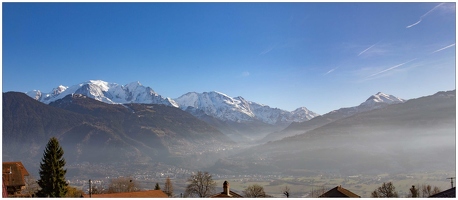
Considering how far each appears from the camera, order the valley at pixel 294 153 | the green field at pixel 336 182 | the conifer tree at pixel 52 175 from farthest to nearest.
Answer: the valley at pixel 294 153 → the green field at pixel 336 182 → the conifer tree at pixel 52 175

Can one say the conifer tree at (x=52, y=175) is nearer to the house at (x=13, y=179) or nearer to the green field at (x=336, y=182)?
the house at (x=13, y=179)

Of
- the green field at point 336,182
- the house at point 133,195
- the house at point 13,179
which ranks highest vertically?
the house at point 13,179

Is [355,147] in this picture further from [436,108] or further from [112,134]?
[112,134]

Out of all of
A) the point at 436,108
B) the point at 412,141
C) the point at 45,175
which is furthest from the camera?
the point at 436,108

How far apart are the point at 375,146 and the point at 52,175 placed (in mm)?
136656

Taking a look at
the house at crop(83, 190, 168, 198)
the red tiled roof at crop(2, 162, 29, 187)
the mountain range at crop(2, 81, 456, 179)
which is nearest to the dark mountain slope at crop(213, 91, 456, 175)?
the mountain range at crop(2, 81, 456, 179)

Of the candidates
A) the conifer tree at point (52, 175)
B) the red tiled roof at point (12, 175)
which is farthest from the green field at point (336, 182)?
the conifer tree at point (52, 175)

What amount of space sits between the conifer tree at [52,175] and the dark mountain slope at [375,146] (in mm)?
105936

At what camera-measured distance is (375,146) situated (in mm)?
151750

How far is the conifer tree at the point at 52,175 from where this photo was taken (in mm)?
27969

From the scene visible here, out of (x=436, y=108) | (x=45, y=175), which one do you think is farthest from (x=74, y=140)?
(x=45, y=175)

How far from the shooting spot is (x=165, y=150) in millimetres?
184875

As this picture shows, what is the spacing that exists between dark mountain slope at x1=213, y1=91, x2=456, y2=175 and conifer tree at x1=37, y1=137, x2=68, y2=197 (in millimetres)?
105936

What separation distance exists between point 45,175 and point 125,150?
15259 centimetres
